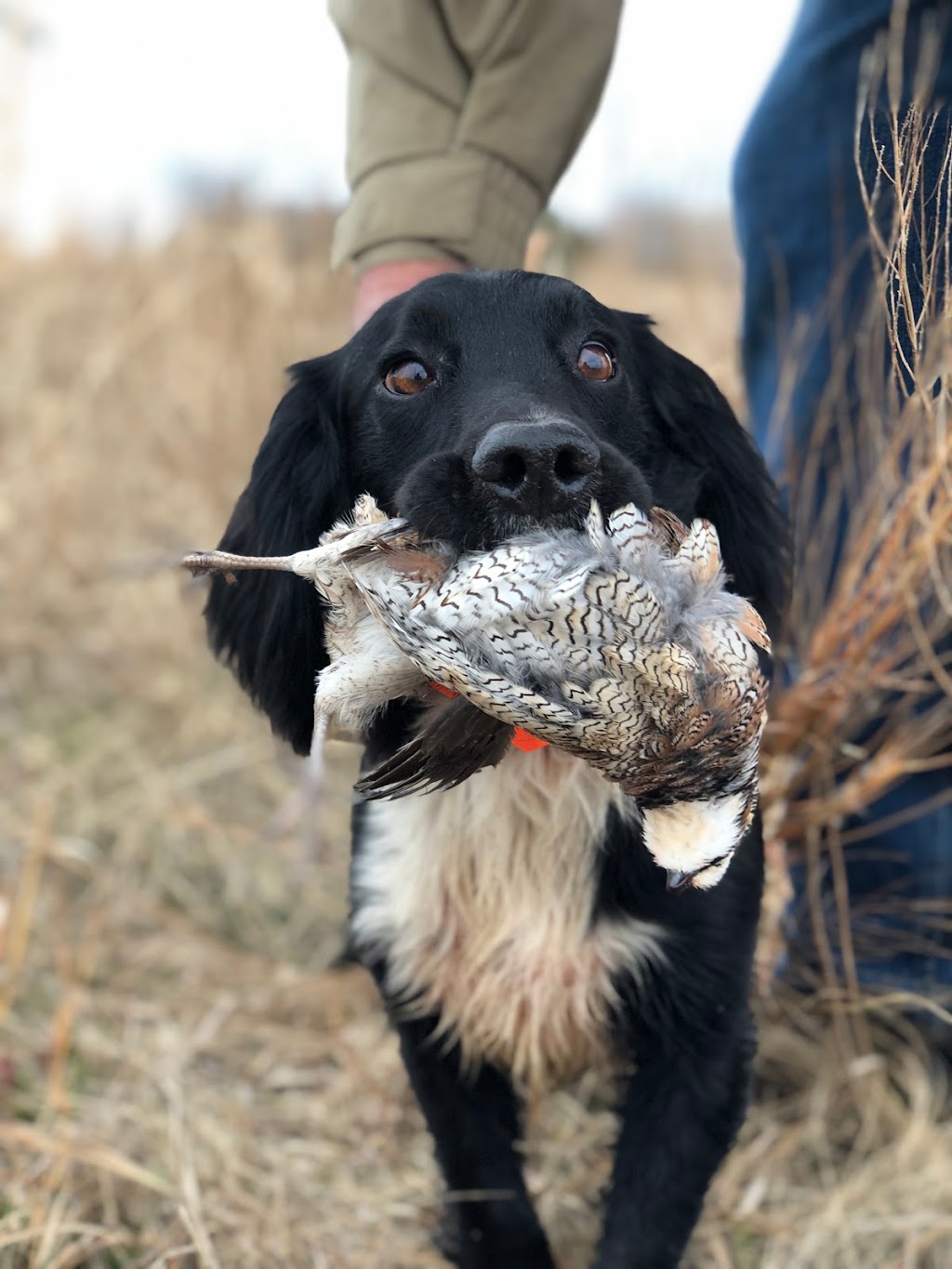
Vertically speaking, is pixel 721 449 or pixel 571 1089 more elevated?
pixel 721 449

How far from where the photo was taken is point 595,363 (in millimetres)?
1807

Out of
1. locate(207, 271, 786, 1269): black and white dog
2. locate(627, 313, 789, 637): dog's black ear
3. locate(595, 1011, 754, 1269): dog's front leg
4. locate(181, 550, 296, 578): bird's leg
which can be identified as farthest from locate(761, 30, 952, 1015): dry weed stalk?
locate(181, 550, 296, 578): bird's leg

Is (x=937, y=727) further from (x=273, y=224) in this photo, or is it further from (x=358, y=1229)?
(x=273, y=224)

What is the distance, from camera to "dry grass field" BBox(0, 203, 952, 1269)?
2.23m

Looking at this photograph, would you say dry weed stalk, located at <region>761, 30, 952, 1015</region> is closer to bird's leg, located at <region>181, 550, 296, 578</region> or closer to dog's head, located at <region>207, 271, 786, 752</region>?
dog's head, located at <region>207, 271, 786, 752</region>

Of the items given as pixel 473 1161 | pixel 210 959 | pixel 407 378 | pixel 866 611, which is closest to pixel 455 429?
pixel 407 378

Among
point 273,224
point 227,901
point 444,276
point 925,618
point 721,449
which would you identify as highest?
point 273,224

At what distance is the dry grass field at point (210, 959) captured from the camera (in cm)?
223

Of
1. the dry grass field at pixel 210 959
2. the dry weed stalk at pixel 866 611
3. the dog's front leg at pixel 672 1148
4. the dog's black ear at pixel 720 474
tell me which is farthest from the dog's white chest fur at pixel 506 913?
the dry weed stalk at pixel 866 611

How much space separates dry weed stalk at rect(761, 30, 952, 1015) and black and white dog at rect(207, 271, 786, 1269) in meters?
0.35

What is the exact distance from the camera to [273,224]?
4.70 meters

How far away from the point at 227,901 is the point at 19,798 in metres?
0.87

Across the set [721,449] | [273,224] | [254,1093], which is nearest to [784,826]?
[721,449]

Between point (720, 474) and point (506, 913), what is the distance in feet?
2.30
